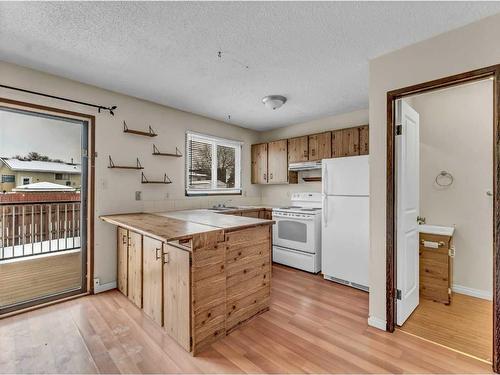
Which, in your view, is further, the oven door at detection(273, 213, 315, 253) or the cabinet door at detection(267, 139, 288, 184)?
the cabinet door at detection(267, 139, 288, 184)

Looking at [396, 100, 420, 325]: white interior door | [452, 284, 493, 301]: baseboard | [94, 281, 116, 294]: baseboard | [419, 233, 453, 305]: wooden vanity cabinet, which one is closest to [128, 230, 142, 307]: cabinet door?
[94, 281, 116, 294]: baseboard

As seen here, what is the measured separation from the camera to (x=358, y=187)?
313cm

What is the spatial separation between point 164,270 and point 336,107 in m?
3.21

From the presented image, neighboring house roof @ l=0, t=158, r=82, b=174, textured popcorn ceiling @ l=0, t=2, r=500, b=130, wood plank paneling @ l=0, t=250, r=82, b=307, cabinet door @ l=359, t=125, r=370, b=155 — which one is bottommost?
wood plank paneling @ l=0, t=250, r=82, b=307

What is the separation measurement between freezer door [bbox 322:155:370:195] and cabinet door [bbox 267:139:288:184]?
1.11m

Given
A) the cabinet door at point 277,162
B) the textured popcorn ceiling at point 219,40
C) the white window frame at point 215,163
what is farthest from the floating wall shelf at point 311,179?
the textured popcorn ceiling at point 219,40

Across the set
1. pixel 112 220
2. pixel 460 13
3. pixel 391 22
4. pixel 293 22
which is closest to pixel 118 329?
pixel 112 220

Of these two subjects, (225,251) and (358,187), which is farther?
(358,187)

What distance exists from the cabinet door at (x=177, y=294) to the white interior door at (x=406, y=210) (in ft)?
6.06

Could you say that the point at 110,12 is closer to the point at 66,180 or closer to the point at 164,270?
the point at 164,270

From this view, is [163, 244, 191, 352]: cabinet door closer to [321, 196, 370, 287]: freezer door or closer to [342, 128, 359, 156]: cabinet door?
[321, 196, 370, 287]: freezer door

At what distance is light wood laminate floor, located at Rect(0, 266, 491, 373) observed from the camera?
5.64 ft

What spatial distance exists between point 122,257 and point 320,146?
3.25 meters

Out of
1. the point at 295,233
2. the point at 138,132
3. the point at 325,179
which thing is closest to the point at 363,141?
the point at 325,179
